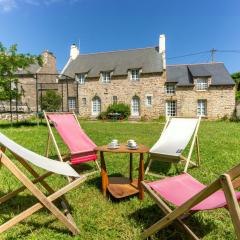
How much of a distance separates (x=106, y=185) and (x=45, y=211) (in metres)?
0.94

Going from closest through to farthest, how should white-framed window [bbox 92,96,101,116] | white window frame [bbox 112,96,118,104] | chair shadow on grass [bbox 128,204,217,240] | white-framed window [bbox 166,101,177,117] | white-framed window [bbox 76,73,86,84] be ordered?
chair shadow on grass [bbox 128,204,217,240] → white-framed window [bbox 166,101,177,117] → white window frame [bbox 112,96,118,104] → white-framed window [bbox 92,96,101,116] → white-framed window [bbox 76,73,86,84]

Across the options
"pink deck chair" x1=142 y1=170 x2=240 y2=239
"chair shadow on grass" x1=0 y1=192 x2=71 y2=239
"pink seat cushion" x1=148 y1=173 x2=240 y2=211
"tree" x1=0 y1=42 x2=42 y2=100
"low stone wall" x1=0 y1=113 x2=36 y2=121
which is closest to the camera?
"pink deck chair" x1=142 y1=170 x2=240 y2=239

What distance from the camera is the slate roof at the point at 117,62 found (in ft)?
82.5

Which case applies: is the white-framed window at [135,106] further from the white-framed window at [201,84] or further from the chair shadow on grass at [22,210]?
the chair shadow on grass at [22,210]

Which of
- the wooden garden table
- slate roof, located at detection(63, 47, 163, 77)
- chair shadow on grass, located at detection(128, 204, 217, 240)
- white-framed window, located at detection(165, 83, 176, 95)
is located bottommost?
chair shadow on grass, located at detection(128, 204, 217, 240)

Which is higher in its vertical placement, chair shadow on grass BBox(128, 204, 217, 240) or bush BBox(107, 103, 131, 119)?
bush BBox(107, 103, 131, 119)

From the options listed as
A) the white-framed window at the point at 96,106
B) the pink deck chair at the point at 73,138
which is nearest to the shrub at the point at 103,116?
the white-framed window at the point at 96,106

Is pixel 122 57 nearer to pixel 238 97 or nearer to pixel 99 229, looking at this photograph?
pixel 238 97

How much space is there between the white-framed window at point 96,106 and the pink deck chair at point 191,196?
23.5m

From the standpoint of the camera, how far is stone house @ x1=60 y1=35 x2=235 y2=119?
76.6 ft

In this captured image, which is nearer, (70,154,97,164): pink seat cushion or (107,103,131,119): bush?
(70,154,97,164): pink seat cushion

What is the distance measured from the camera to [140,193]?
12.6 feet

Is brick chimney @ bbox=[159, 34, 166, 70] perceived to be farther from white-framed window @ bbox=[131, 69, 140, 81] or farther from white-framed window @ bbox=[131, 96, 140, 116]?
white-framed window @ bbox=[131, 96, 140, 116]

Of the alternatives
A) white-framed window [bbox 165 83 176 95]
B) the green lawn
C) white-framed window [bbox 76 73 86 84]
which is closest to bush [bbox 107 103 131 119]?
white-framed window [bbox 165 83 176 95]
